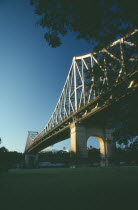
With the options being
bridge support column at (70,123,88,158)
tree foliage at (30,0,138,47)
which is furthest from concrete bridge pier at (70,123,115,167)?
tree foliage at (30,0,138,47)

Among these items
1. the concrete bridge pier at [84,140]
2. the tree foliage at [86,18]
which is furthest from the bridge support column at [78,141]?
the tree foliage at [86,18]

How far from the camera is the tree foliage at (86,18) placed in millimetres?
4984

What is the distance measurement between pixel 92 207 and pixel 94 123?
97.2 ft

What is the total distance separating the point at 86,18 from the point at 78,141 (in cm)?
2592

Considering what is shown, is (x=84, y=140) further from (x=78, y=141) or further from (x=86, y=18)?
(x=86, y=18)

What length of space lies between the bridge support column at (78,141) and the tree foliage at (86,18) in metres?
24.5

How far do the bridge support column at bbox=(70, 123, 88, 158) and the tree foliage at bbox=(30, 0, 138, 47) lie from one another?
24.5 m

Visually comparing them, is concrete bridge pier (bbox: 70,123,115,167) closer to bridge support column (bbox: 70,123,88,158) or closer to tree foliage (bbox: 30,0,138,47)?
bridge support column (bbox: 70,123,88,158)

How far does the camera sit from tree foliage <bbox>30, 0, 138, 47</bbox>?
498cm

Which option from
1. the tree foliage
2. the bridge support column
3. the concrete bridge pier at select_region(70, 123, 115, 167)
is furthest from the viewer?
the concrete bridge pier at select_region(70, 123, 115, 167)

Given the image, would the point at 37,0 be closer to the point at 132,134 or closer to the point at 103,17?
the point at 103,17

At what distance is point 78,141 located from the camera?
97.3 ft

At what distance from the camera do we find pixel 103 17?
5285 millimetres

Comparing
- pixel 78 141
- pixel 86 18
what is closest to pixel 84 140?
pixel 78 141
